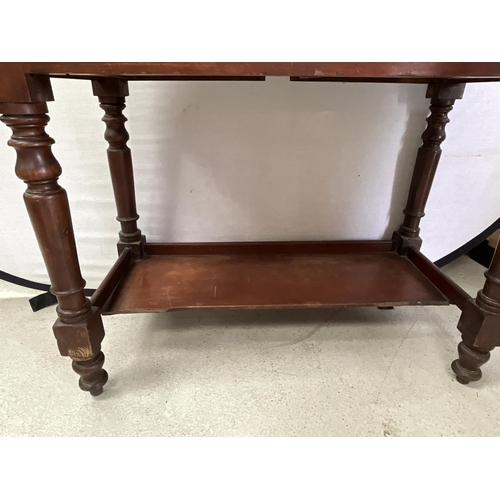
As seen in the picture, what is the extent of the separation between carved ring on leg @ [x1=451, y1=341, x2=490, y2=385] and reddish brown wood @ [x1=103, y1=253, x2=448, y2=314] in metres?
0.13

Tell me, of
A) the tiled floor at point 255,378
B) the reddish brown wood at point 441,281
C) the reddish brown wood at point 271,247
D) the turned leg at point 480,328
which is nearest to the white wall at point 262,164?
the reddish brown wood at point 271,247

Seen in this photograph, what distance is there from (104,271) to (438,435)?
106cm

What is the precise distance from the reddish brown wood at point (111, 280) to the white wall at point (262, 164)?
0.17 m

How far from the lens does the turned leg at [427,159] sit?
0.96 metres

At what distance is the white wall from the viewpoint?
41.2 inches

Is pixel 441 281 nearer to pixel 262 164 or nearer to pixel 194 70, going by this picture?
pixel 262 164

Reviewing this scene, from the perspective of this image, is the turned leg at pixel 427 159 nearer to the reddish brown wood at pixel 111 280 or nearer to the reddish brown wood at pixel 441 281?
the reddish brown wood at pixel 441 281

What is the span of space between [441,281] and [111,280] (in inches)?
33.6

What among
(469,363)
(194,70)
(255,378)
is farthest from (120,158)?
→ (469,363)

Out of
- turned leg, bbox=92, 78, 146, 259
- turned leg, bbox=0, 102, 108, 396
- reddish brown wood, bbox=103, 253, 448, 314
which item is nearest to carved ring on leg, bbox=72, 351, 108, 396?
turned leg, bbox=0, 102, 108, 396

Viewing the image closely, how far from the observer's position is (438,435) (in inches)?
29.2

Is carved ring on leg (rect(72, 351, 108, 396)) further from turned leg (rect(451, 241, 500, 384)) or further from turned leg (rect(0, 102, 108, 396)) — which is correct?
turned leg (rect(451, 241, 500, 384))

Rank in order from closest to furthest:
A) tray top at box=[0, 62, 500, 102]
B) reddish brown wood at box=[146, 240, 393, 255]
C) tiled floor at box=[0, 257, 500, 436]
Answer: tray top at box=[0, 62, 500, 102] → tiled floor at box=[0, 257, 500, 436] → reddish brown wood at box=[146, 240, 393, 255]

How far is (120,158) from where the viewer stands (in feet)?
3.21
